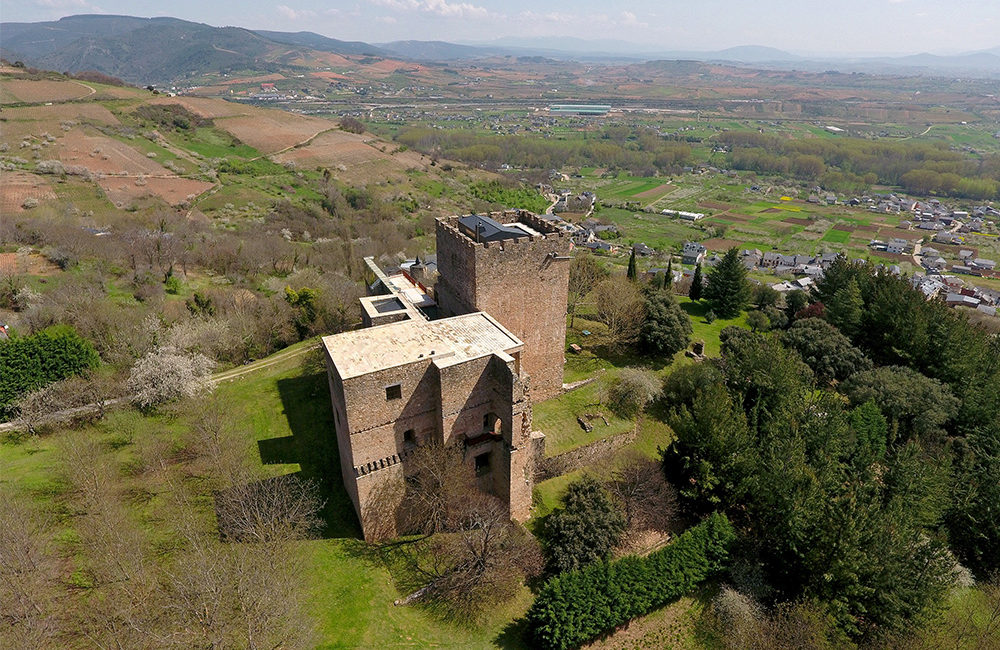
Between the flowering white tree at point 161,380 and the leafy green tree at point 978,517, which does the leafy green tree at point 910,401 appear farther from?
the flowering white tree at point 161,380

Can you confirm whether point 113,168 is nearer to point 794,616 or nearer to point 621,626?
point 621,626

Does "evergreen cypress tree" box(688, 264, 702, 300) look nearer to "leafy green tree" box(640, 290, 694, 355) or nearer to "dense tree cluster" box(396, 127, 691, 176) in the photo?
"leafy green tree" box(640, 290, 694, 355)

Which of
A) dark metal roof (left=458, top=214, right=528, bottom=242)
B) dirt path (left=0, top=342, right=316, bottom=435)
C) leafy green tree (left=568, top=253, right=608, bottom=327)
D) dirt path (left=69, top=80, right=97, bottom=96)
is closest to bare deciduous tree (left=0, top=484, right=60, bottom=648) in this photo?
dirt path (left=0, top=342, right=316, bottom=435)

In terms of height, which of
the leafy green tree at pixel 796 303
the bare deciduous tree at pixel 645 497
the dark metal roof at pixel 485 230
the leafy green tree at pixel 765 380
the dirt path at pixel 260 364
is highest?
the dark metal roof at pixel 485 230

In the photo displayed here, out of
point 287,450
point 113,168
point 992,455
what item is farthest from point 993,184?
point 113,168

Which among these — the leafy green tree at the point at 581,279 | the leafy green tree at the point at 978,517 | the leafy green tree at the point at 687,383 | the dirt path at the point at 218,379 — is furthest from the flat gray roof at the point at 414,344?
the leafy green tree at the point at 978,517

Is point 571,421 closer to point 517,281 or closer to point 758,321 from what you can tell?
point 517,281
